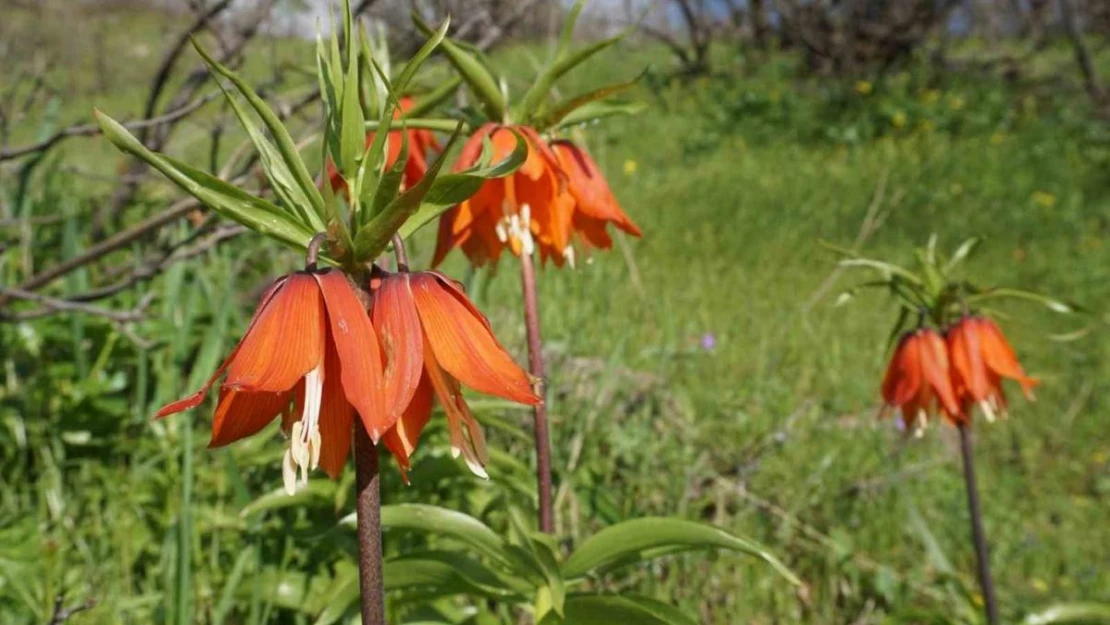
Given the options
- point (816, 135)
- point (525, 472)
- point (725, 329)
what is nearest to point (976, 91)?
point (816, 135)

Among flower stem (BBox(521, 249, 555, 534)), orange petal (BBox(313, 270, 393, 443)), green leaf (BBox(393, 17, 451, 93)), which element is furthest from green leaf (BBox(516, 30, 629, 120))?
orange petal (BBox(313, 270, 393, 443))

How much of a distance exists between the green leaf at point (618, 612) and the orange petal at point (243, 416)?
350mm

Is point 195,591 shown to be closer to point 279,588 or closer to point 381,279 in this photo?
point 279,588

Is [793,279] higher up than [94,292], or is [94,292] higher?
[793,279]

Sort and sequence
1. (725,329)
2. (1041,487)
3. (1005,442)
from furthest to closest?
(725,329) < (1005,442) < (1041,487)

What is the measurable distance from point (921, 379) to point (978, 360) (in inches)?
3.1

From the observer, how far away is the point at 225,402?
2.18ft

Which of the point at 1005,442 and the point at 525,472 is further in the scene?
the point at 1005,442

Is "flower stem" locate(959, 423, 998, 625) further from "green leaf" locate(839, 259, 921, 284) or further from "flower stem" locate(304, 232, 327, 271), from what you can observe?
"flower stem" locate(304, 232, 327, 271)

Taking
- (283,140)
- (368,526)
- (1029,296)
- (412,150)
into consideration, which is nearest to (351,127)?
(283,140)

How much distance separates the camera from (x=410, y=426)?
0.71 m

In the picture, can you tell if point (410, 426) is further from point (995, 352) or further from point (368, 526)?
point (995, 352)

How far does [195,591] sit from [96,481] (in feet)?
1.48

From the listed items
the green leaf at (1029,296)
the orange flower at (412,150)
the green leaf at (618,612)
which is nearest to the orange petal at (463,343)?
the green leaf at (618,612)
